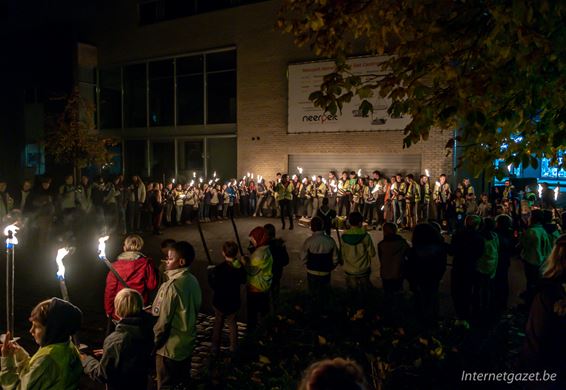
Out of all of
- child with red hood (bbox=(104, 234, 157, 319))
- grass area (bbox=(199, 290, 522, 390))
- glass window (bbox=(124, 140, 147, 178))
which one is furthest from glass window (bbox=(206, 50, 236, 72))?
grass area (bbox=(199, 290, 522, 390))

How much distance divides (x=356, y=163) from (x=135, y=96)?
15266mm

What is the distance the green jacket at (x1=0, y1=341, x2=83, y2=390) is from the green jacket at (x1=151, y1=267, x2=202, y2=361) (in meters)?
1.25

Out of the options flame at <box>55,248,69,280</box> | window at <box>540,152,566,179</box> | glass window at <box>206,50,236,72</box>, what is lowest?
flame at <box>55,248,69,280</box>

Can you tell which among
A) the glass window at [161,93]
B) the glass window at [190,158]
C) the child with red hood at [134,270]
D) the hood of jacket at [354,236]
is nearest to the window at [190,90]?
the glass window at [161,93]

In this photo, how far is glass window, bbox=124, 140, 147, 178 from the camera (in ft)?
98.8

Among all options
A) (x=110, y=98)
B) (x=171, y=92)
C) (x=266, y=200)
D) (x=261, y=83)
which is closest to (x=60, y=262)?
(x=266, y=200)

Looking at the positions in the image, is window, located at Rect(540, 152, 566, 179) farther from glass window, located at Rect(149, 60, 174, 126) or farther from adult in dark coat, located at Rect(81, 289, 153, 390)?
adult in dark coat, located at Rect(81, 289, 153, 390)

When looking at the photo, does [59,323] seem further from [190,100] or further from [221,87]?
[190,100]

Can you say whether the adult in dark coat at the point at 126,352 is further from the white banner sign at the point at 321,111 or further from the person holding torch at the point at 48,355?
the white banner sign at the point at 321,111

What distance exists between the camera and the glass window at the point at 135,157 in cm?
3012

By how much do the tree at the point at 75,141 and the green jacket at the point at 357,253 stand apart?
18859mm

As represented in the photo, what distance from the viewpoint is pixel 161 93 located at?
29.4m

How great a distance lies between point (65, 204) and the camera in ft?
49.4

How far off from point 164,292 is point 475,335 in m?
2.94
